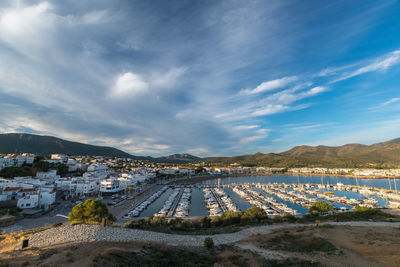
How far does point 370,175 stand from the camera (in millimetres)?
86562

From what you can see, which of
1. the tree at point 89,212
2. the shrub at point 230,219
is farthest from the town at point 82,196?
the shrub at point 230,219

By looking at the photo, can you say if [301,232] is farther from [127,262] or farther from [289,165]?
[289,165]

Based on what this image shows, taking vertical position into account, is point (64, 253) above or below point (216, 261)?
above

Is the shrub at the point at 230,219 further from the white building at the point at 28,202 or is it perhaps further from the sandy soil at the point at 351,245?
the white building at the point at 28,202

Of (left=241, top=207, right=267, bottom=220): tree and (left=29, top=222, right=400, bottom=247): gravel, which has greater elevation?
(left=29, top=222, right=400, bottom=247): gravel

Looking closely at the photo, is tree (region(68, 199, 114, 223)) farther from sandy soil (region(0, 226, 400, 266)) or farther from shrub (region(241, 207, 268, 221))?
shrub (region(241, 207, 268, 221))

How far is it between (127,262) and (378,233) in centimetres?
1728

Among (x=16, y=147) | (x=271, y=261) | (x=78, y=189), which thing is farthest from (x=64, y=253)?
(x=16, y=147)

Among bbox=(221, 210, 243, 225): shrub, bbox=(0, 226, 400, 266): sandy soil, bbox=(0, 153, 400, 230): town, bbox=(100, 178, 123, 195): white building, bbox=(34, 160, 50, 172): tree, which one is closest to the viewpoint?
bbox=(0, 226, 400, 266): sandy soil

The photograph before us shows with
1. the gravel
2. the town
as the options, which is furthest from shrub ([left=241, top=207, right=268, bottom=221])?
the town

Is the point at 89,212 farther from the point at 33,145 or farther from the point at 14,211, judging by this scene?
Result: the point at 33,145

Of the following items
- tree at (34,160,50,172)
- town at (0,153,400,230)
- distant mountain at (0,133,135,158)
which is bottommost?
town at (0,153,400,230)

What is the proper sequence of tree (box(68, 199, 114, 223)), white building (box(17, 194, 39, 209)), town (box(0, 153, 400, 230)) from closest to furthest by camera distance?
tree (box(68, 199, 114, 223)) → white building (box(17, 194, 39, 209)) → town (box(0, 153, 400, 230))

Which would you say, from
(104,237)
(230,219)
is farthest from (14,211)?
(230,219)
